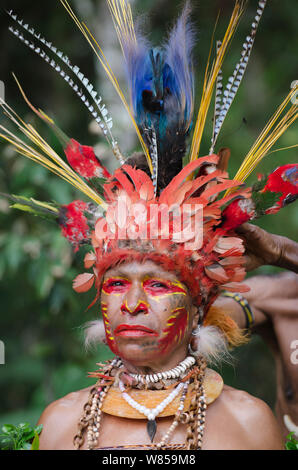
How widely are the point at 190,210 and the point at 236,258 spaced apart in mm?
262

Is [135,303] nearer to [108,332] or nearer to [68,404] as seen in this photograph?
[108,332]

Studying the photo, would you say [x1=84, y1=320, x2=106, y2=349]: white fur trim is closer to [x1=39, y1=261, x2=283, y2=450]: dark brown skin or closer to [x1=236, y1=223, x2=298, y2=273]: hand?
[x1=39, y1=261, x2=283, y2=450]: dark brown skin

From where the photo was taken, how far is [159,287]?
6.54 ft

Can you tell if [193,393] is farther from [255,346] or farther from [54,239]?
[255,346]

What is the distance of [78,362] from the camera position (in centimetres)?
441

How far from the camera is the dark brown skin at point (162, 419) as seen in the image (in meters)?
1.96

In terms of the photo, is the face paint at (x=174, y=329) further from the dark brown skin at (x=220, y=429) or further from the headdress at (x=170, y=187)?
the dark brown skin at (x=220, y=429)

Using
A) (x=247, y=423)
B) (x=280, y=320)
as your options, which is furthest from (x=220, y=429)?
(x=280, y=320)

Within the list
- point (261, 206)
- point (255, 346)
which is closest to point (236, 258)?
point (261, 206)

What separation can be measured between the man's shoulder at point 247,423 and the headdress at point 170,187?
349mm

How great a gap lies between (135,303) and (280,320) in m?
1.03

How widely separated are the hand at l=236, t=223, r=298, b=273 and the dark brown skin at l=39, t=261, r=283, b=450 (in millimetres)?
396

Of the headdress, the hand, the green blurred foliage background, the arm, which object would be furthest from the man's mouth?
the green blurred foliage background

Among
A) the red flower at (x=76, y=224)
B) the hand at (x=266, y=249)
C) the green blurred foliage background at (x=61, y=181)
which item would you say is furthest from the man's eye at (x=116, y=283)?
the green blurred foliage background at (x=61, y=181)
